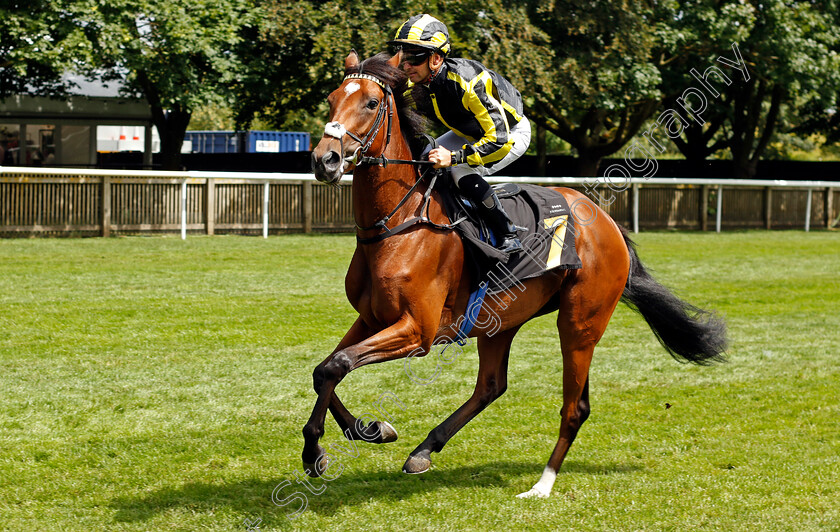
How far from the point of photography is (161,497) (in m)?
4.34

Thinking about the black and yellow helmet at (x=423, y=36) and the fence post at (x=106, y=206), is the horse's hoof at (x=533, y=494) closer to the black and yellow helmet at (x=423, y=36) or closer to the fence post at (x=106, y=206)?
the black and yellow helmet at (x=423, y=36)

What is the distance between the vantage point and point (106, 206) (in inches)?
671

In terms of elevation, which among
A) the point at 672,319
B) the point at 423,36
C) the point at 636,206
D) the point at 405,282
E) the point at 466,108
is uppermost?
the point at 423,36

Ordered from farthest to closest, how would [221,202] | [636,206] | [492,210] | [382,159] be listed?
[636,206] → [221,202] → [492,210] → [382,159]

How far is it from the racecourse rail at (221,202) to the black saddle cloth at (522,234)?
28.2 ft

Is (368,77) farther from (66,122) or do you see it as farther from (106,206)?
(66,122)

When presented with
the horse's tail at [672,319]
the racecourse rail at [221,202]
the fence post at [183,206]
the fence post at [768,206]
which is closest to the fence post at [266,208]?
the racecourse rail at [221,202]

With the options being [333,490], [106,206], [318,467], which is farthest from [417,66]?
[106,206]

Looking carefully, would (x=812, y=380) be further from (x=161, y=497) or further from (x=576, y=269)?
(x=161, y=497)

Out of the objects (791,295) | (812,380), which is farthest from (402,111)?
(791,295)

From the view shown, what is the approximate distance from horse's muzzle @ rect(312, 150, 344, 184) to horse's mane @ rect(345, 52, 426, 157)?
61 centimetres

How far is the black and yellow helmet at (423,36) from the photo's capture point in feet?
14.6

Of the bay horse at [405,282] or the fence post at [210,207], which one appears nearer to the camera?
the bay horse at [405,282]

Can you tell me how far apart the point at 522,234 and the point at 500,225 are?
209mm
